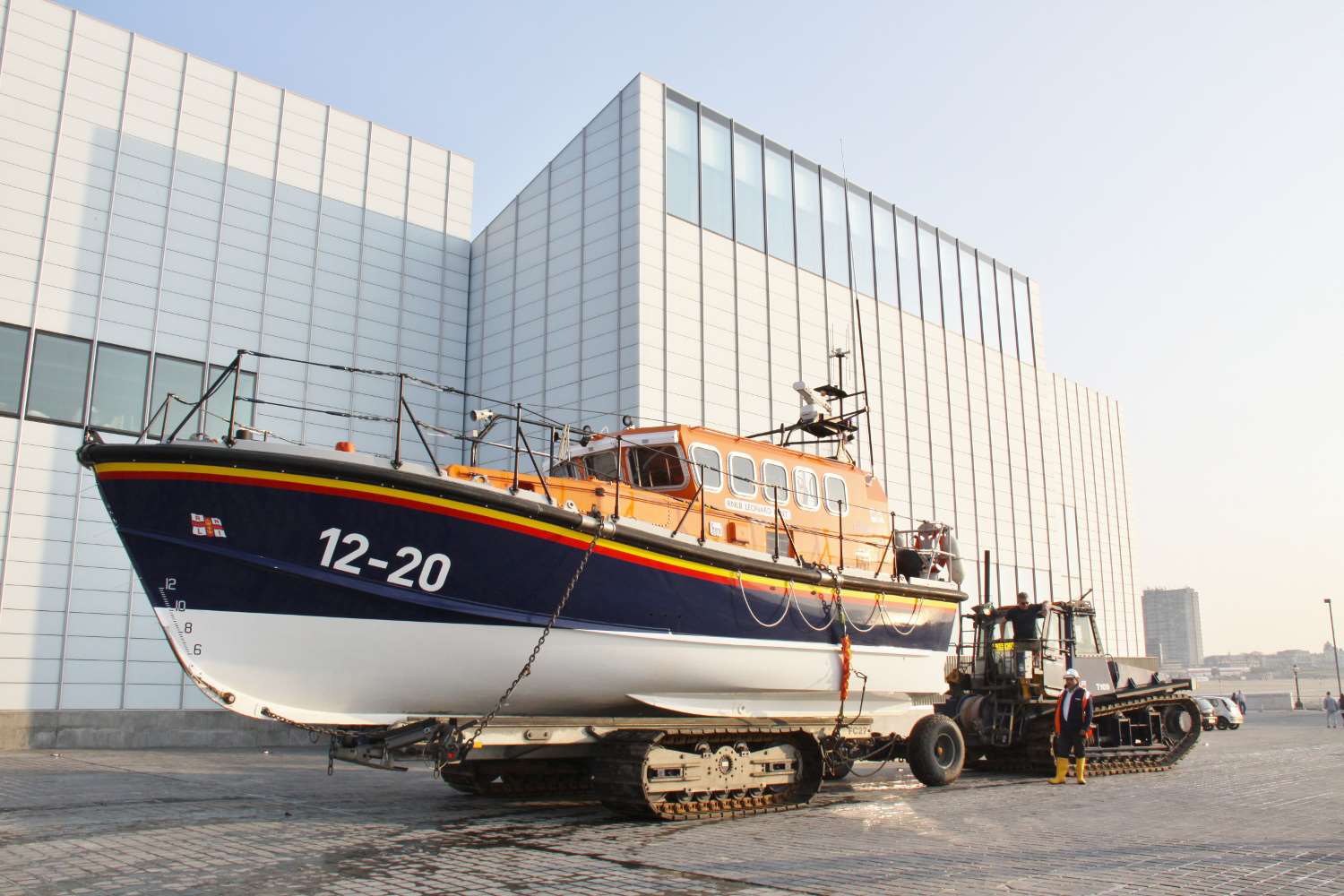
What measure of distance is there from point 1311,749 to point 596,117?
19.7m

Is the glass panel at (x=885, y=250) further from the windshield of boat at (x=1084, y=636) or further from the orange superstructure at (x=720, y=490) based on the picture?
the orange superstructure at (x=720, y=490)

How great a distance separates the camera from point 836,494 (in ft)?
36.2

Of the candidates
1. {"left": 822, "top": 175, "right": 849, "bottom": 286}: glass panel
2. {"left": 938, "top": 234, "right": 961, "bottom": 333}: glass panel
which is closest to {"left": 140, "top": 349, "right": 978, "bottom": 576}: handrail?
{"left": 822, "top": 175, "right": 849, "bottom": 286}: glass panel

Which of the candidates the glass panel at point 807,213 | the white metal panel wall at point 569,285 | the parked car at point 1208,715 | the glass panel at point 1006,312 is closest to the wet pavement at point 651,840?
the white metal panel wall at point 569,285

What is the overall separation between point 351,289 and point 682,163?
8.04m

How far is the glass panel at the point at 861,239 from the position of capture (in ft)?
86.8

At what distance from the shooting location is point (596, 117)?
2262 centimetres

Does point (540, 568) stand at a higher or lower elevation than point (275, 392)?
lower

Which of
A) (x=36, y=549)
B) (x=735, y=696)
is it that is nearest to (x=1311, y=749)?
(x=735, y=696)

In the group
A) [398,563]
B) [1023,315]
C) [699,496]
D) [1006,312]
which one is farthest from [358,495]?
[1023,315]

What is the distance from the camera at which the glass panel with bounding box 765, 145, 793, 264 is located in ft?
78.6

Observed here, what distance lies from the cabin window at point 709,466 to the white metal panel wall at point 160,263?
42.8 feet

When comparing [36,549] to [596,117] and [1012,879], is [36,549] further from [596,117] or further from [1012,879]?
[1012,879]

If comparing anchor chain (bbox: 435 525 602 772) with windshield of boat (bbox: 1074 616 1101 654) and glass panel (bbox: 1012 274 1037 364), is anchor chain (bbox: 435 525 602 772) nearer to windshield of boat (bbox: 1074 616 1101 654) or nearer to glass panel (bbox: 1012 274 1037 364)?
windshield of boat (bbox: 1074 616 1101 654)
